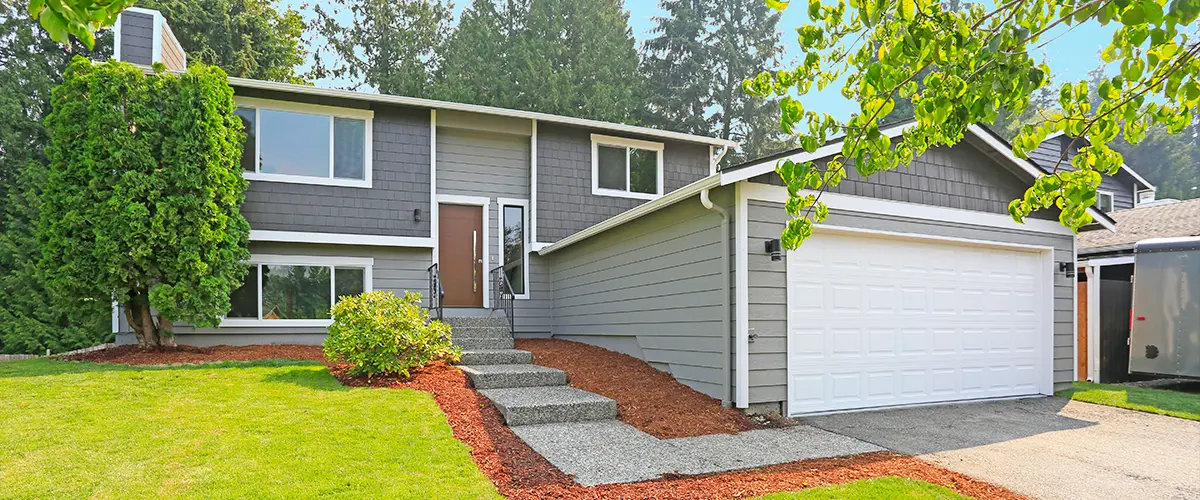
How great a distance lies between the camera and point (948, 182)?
8180 millimetres

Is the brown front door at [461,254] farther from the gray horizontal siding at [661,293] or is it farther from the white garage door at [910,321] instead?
the white garage door at [910,321]

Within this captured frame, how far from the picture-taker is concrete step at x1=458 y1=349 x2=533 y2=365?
27.5 feet

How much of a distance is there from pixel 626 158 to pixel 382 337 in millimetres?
7014

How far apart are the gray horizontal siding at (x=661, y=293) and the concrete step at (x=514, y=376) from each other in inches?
52.7

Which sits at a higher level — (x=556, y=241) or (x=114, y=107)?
(x=114, y=107)

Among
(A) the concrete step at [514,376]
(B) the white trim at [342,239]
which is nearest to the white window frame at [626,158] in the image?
(B) the white trim at [342,239]

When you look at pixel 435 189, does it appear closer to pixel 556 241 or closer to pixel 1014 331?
pixel 556 241

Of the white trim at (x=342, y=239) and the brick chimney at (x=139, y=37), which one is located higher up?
the brick chimney at (x=139, y=37)

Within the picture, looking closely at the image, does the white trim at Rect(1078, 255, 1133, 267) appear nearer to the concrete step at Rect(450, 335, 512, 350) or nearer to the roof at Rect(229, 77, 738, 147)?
the roof at Rect(229, 77, 738, 147)

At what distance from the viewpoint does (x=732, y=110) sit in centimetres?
2659

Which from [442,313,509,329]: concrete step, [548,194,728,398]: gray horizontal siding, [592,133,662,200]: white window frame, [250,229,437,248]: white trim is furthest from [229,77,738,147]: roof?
[442,313,509,329]: concrete step

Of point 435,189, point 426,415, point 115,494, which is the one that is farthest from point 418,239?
point 115,494

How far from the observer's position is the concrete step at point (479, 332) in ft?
31.8

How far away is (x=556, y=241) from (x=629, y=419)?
611 centimetres
